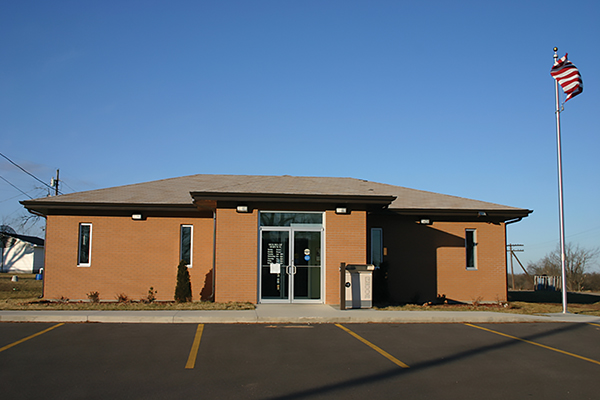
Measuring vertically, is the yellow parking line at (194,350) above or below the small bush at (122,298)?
below

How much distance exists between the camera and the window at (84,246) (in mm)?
17750

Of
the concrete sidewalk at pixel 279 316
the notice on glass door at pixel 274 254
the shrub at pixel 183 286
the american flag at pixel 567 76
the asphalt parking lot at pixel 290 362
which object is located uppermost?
the american flag at pixel 567 76

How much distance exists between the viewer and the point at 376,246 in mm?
18719

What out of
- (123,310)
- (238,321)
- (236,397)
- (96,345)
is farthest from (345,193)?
(236,397)

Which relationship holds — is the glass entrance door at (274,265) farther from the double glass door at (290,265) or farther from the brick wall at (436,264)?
the brick wall at (436,264)

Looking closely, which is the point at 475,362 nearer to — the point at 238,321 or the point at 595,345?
the point at 595,345

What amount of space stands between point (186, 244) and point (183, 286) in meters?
2.04

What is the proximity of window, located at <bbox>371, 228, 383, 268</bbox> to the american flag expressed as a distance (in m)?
7.70

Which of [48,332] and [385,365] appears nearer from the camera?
[385,365]

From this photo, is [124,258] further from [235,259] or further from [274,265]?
[274,265]

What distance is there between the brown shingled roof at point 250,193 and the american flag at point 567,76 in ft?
15.5

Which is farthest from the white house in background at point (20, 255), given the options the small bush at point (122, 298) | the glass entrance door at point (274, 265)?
the glass entrance door at point (274, 265)

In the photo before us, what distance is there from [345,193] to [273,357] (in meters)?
7.61

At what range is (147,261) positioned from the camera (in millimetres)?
17891
